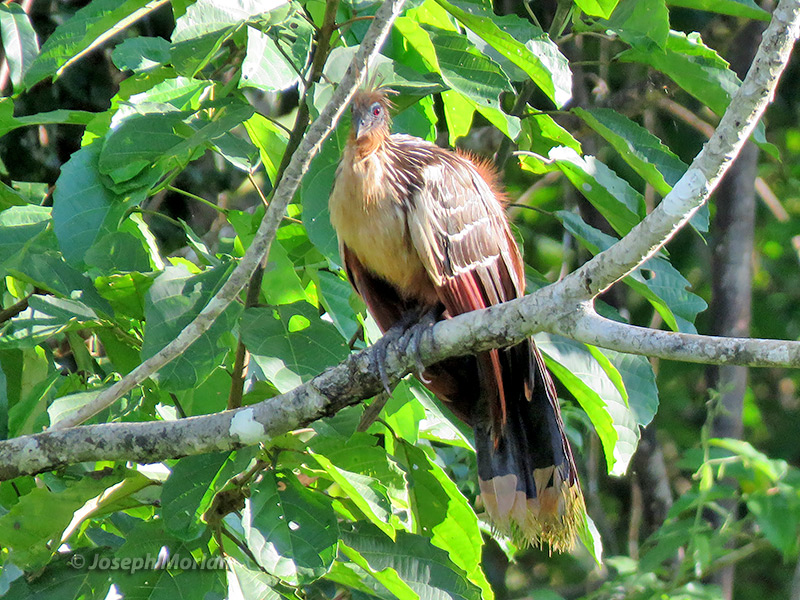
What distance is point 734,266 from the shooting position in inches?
204

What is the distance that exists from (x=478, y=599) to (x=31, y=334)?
4.89 feet

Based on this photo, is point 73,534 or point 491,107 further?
point 73,534

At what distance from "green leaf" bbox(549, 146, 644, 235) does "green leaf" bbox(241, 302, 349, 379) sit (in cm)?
86

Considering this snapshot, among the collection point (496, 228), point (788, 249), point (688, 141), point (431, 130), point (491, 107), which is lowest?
point (788, 249)

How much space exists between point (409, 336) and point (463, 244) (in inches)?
14.2

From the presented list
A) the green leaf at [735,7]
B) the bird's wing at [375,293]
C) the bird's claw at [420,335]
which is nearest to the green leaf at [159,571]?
the bird's claw at [420,335]

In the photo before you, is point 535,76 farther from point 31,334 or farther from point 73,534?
point 73,534

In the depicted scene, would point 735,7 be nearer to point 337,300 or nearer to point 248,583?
point 337,300

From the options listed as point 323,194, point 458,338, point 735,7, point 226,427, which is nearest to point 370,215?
point 323,194

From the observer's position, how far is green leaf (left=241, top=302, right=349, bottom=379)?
2.44 metres

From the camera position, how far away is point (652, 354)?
73.9 inches

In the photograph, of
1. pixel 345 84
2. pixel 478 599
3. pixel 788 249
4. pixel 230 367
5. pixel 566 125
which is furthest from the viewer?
pixel 788 249

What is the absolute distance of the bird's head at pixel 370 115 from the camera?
9.26 ft

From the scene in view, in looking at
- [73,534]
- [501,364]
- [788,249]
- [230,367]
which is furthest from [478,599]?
[788,249]
